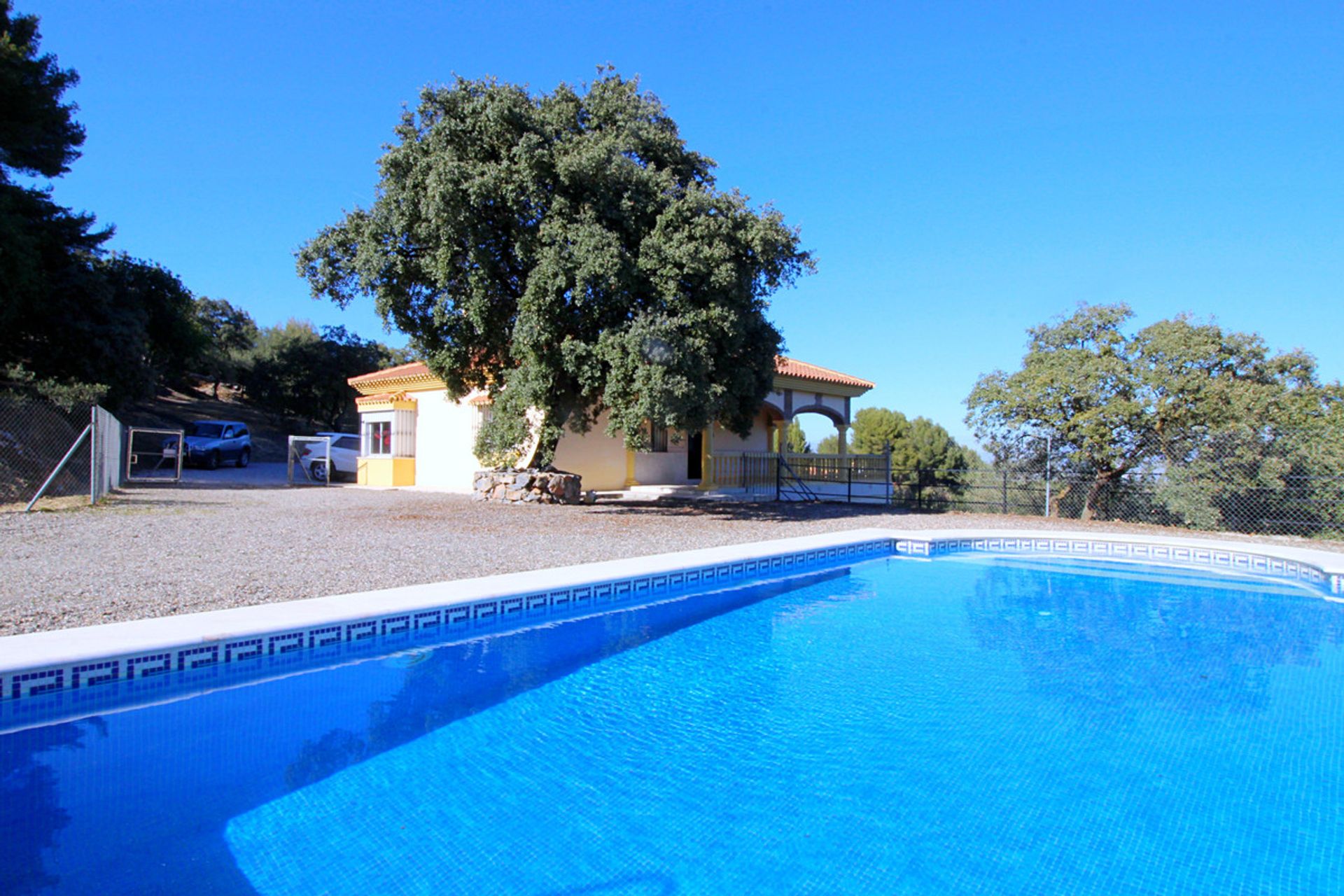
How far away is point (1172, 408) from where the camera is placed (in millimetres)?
13891

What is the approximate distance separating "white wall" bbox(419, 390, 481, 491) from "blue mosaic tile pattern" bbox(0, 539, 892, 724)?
41.3 feet

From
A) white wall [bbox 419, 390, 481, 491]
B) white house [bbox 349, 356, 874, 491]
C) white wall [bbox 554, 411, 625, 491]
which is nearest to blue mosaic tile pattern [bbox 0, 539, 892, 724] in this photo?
white wall [bbox 554, 411, 625, 491]

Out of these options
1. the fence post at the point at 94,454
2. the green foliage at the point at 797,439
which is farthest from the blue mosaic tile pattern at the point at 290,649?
the green foliage at the point at 797,439

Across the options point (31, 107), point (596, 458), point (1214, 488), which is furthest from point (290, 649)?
point (31, 107)

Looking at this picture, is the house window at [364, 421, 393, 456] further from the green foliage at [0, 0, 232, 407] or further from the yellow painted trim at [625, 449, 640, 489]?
the yellow painted trim at [625, 449, 640, 489]

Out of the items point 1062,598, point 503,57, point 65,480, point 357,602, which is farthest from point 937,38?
point 65,480

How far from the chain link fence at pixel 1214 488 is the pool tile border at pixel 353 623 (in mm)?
2763

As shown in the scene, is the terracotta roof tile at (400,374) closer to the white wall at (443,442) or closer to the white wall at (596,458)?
the white wall at (443,442)

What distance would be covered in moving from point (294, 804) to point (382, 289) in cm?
1251

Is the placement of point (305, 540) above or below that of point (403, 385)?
below

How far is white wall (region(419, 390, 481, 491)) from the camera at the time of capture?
65.7 feet

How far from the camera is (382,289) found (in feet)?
47.3

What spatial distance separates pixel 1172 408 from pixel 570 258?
11.6m

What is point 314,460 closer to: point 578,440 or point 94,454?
point 578,440
